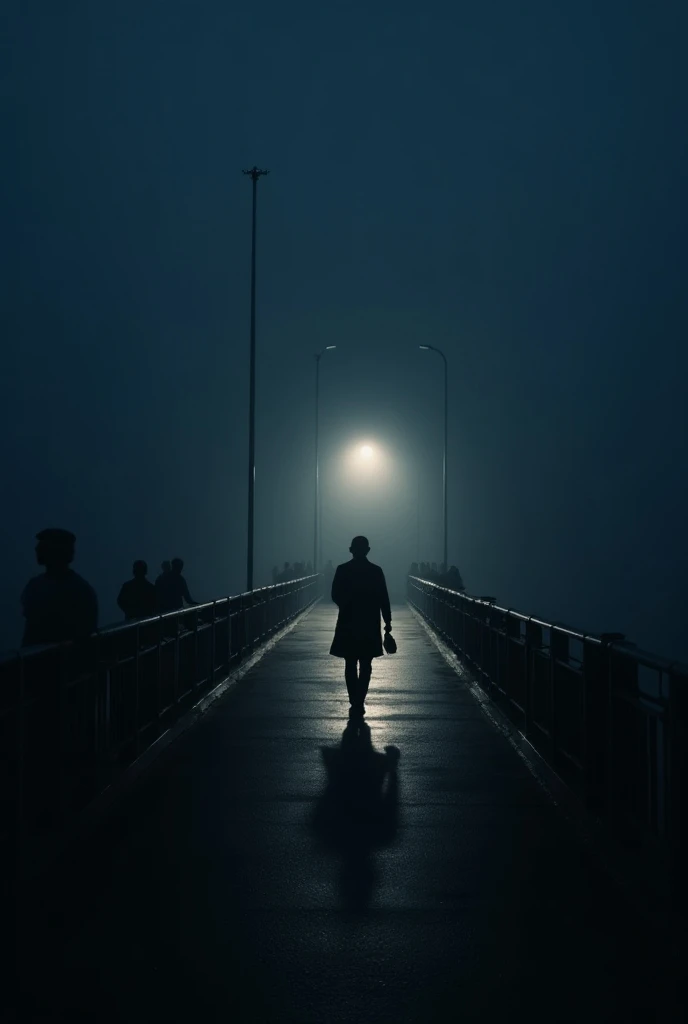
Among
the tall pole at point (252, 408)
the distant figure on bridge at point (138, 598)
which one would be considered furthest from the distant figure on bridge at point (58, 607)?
the tall pole at point (252, 408)

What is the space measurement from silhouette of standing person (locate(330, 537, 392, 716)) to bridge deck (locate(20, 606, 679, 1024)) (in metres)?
3.27

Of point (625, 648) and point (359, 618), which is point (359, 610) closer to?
point (359, 618)

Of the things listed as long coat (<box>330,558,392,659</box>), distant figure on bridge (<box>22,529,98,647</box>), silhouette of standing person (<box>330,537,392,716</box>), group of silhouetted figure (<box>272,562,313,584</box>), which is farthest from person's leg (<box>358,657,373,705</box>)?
group of silhouetted figure (<box>272,562,313,584</box>)

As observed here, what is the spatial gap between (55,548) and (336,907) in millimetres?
3835

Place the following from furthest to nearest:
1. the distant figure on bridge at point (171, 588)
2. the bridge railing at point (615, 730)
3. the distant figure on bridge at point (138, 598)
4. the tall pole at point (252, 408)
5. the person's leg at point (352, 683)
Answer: the tall pole at point (252, 408)
the distant figure on bridge at point (171, 588)
the distant figure on bridge at point (138, 598)
the person's leg at point (352, 683)
the bridge railing at point (615, 730)

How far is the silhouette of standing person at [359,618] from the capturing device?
1476 cm

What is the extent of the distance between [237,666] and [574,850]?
44.1 ft

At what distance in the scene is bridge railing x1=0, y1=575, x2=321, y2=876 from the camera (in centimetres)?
662

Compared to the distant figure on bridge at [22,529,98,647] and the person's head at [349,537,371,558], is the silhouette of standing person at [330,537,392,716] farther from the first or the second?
the distant figure on bridge at [22,529,98,647]

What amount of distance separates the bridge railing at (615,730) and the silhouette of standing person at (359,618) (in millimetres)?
2171

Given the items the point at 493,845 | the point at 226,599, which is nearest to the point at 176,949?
the point at 493,845

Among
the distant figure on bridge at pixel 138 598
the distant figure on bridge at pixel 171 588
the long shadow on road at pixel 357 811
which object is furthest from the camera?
the distant figure on bridge at pixel 171 588

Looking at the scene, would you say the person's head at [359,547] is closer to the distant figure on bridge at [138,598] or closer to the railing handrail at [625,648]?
the railing handrail at [625,648]

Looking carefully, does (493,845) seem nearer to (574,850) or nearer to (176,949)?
(574,850)
